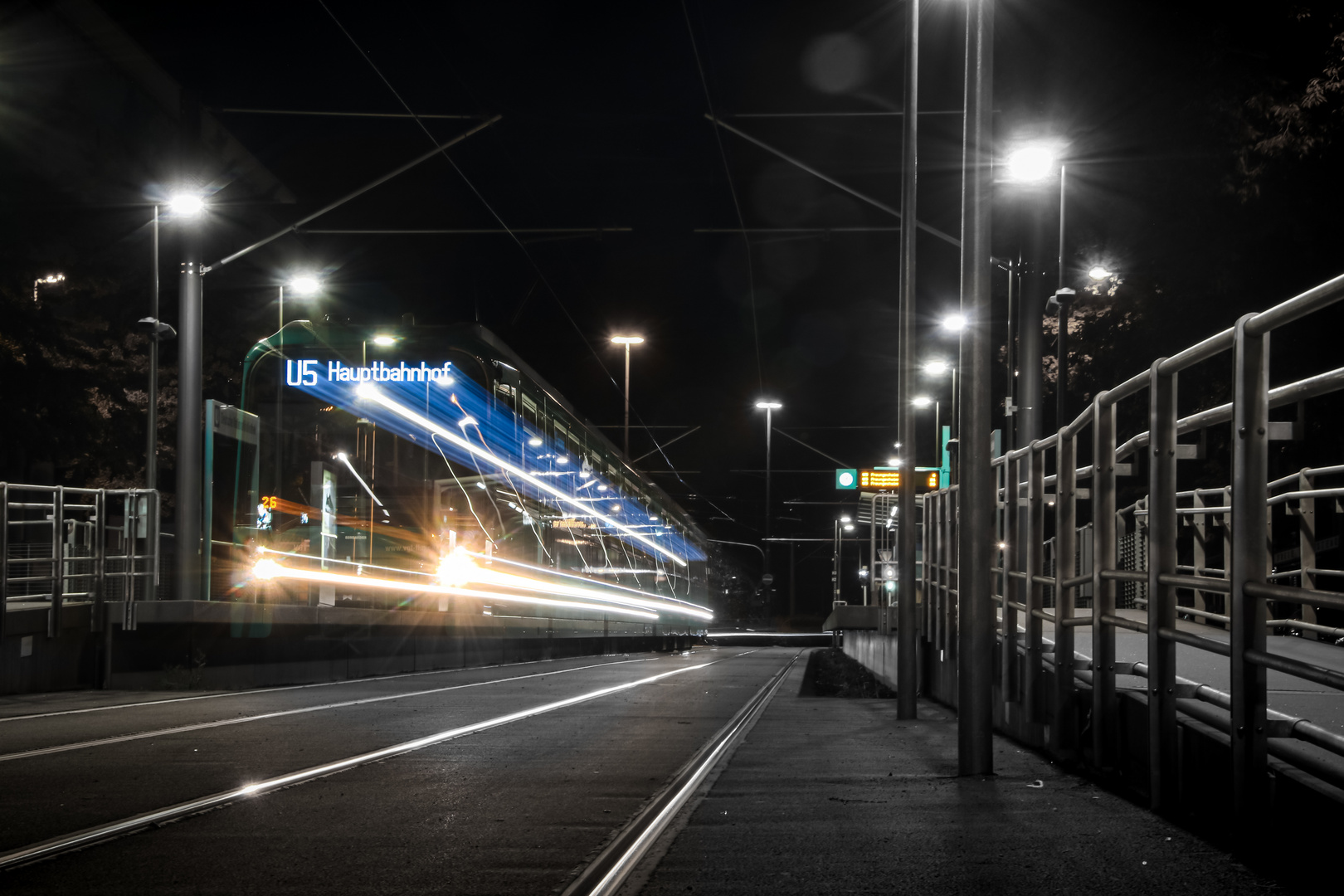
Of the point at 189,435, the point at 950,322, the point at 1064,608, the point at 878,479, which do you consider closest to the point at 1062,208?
the point at 878,479

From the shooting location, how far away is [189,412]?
17.0 m

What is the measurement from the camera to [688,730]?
37.6 feet

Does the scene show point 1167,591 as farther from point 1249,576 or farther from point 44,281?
point 44,281

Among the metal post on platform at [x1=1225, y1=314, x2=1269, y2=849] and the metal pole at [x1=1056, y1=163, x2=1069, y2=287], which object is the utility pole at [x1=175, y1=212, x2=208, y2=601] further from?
the metal post on platform at [x1=1225, y1=314, x2=1269, y2=849]

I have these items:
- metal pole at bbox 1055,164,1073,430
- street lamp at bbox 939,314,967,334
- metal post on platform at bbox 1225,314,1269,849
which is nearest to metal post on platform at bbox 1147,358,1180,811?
metal post on platform at bbox 1225,314,1269,849

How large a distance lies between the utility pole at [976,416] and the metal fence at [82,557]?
941cm

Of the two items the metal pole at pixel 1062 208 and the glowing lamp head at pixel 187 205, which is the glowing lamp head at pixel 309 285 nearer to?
the glowing lamp head at pixel 187 205

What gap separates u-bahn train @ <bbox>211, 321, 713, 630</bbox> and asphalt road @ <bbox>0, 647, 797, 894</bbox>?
7.40 ft

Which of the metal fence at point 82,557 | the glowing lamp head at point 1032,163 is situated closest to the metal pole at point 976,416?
the glowing lamp head at point 1032,163

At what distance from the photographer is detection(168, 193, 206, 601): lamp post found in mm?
16703

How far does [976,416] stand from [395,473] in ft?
26.2

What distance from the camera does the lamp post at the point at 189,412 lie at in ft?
54.8

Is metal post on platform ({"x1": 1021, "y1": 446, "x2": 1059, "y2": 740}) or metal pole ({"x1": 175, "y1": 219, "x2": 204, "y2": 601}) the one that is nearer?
metal post on platform ({"x1": 1021, "y1": 446, "x2": 1059, "y2": 740})

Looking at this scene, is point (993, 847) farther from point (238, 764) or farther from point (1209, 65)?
point (1209, 65)
